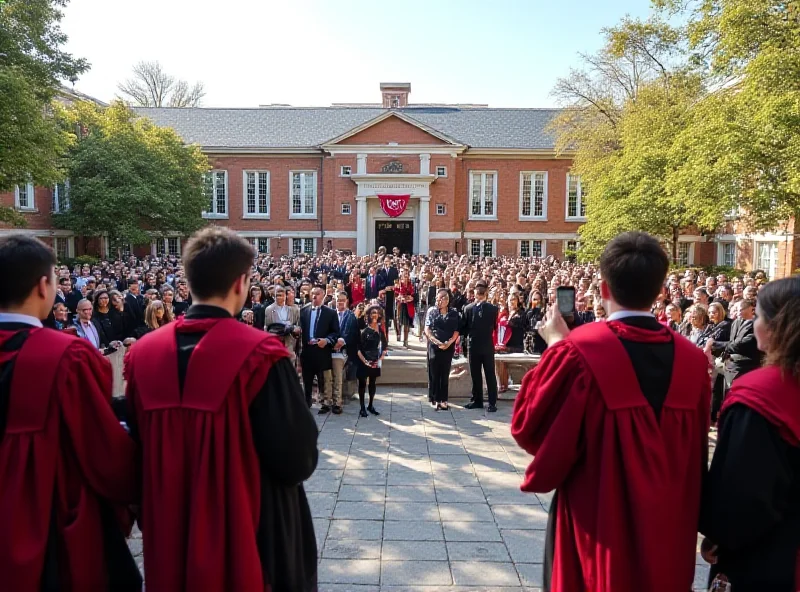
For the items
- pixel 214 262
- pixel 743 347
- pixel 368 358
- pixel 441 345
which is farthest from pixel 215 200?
pixel 214 262

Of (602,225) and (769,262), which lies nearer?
(602,225)

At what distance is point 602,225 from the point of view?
86.3 ft

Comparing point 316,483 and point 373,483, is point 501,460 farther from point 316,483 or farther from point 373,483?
point 316,483

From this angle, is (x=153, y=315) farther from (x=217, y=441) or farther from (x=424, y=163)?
(x=424, y=163)

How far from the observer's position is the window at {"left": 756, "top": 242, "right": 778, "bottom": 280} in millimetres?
29109

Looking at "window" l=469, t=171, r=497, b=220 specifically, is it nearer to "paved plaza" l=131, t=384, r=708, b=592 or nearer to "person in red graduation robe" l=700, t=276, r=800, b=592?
"paved plaza" l=131, t=384, r=708, b=592

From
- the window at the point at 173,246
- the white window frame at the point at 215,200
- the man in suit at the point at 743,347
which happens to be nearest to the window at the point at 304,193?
the white window frame at the point at 215,200

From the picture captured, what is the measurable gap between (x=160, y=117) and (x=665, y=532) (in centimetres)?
4944

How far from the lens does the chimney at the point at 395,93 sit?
5081cm

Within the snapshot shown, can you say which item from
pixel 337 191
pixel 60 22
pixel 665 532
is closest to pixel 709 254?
pixel 337 191

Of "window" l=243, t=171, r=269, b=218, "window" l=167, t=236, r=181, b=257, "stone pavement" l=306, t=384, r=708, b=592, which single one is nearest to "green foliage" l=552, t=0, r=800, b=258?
"stone pavement" l=306, t=384, r=708, b=592

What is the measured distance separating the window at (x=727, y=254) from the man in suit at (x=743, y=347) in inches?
1242

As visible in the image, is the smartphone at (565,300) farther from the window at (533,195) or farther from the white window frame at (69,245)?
the window at (533,195)

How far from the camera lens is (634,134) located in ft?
79.2
